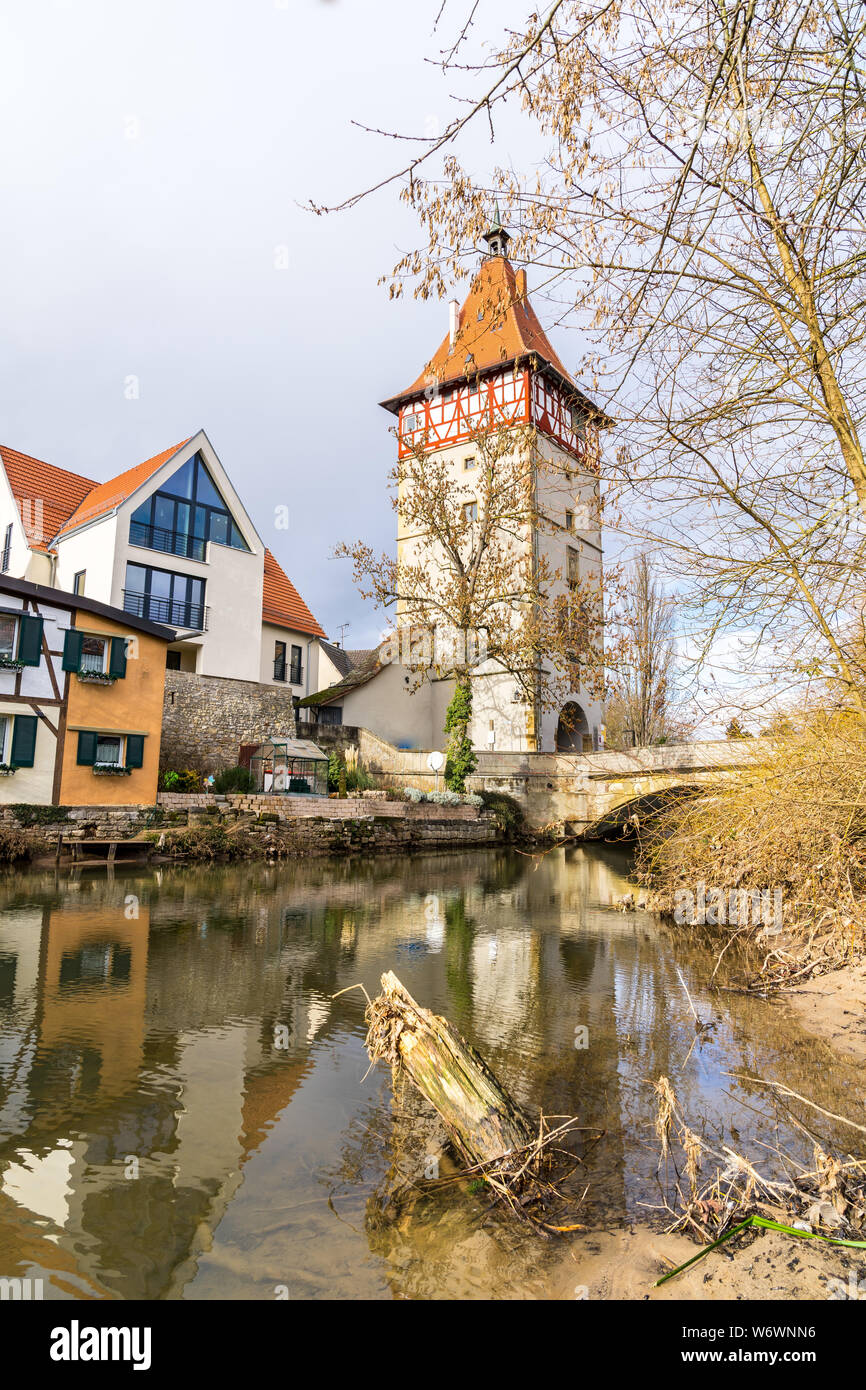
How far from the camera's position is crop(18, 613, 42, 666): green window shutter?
58.0 ft

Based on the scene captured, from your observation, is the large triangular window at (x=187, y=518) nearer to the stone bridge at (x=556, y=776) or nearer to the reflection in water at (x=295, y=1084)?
the stone bridge at (x=556, y=776)

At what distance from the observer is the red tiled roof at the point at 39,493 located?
85.9ft

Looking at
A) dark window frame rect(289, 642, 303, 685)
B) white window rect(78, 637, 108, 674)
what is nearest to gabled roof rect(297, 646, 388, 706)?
dark window frame rect(289, 642, 303, 685)

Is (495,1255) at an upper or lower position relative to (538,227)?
lower

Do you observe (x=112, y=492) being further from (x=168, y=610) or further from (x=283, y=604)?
(x=283, y=604)

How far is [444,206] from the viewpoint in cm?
303

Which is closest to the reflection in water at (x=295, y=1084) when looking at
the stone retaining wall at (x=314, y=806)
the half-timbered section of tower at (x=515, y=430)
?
the stone retaining wall at (x=314, y=806)

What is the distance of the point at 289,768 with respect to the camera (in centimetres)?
2303

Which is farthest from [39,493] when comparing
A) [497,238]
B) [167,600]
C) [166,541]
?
[497,238]

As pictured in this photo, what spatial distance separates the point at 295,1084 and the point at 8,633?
16706 millimetres

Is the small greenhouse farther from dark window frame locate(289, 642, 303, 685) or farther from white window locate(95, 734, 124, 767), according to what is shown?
dark window frame locate(289, 642, 303, 685)

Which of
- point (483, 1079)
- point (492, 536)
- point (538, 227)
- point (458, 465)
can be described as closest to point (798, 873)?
point (483, 1079)
